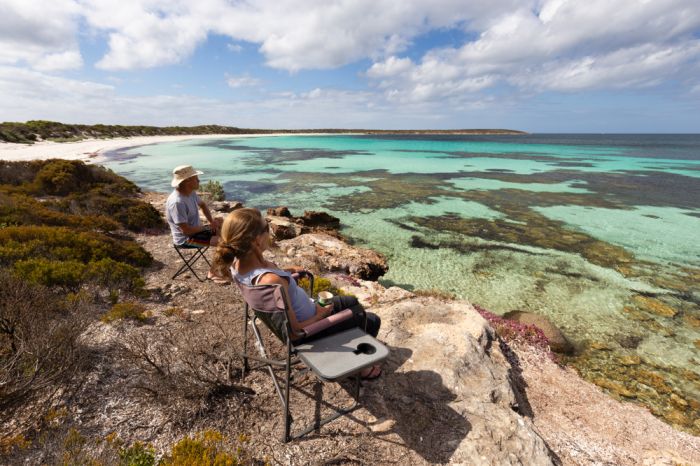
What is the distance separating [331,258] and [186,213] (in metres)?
4.52

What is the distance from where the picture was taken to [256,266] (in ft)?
10.3

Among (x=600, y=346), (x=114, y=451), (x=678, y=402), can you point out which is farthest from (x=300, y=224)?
(x=678, y=402)

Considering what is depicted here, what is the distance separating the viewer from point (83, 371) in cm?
352

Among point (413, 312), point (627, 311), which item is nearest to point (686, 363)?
point (627, 311)

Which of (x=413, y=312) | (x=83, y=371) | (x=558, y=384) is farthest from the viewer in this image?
(x=413, y=312)

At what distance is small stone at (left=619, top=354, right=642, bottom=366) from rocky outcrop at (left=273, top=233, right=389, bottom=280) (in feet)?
19.0

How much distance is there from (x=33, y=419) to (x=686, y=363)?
33.5 feet

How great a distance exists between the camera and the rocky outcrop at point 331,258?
8.98m

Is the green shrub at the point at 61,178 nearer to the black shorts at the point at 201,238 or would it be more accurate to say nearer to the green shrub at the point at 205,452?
the black shorts at the point at 201,238

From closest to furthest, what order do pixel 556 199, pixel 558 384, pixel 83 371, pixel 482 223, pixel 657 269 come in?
pixel 83 371 → pixel 558 384 → pixel 657 269 → pixel 482 223 → pixel 556 199

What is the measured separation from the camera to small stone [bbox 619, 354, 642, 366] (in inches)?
246

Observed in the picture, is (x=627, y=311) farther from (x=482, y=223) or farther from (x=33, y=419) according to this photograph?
(x=33, y=419)

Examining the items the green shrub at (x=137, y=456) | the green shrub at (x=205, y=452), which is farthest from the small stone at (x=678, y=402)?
the green shrub at (x=137, y=456)

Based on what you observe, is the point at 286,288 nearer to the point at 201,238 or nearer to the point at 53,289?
the point at 201,238
